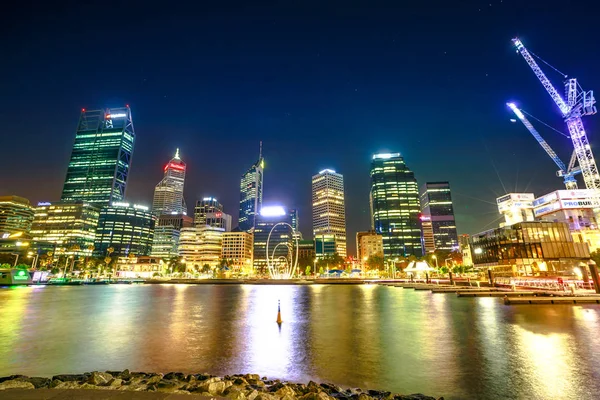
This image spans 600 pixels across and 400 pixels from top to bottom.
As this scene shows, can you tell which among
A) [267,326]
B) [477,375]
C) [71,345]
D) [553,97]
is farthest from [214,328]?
[553,97]

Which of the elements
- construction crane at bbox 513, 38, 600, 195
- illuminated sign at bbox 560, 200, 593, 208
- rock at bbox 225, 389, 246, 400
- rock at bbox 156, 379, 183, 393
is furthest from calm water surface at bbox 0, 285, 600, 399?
illuminated sign at bbox 560, 200, 593, 208

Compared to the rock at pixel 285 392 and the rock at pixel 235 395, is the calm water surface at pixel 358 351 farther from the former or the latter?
the rock at pixel 235 395

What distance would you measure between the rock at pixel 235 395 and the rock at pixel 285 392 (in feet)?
3.81

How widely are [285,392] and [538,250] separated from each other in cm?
13480

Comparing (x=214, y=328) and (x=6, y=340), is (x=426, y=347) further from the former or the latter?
(x=6, y=340)

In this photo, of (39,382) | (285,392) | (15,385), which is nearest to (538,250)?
(285,392)

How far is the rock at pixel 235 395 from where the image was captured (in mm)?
8781

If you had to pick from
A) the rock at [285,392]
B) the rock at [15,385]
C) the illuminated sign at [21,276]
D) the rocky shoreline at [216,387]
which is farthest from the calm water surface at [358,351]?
the illuminated sign at [21,276]

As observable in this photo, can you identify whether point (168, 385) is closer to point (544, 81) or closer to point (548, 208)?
point (544, 81)

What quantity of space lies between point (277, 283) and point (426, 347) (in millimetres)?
137976

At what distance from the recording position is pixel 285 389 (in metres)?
9.88

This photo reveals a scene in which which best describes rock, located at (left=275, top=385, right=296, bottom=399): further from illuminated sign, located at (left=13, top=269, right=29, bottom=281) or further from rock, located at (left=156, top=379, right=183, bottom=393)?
illuminated sign, located at (left=13, top=269, right=29, bottom=281)

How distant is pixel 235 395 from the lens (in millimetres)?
8891

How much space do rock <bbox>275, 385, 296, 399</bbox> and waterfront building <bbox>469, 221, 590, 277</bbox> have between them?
123 m
